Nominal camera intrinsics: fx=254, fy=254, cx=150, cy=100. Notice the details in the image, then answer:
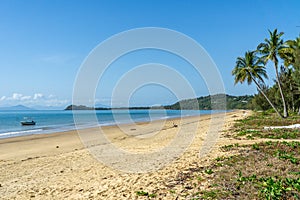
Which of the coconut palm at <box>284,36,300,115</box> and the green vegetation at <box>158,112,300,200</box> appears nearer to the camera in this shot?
the green vegetation at <box>158,112,300,200</box>

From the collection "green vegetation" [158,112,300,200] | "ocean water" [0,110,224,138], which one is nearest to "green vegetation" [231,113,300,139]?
"green vegetation" [158,112,300,200]

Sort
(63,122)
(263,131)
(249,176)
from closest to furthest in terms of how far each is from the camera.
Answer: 1. (249,176)
2. (263,131)
3. (63,122)

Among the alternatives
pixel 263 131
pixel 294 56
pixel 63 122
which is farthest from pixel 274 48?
pixel 63 122

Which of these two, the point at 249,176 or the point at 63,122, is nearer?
the point at 249,176

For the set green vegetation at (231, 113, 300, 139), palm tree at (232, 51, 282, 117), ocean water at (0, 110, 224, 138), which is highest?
palm tree at (232, 51, 282, 117)

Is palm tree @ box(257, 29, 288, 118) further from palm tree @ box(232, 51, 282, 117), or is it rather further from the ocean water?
the ocean water

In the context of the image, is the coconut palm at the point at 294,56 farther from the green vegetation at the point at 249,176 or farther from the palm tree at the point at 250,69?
the green vegetation at the point at 249,176

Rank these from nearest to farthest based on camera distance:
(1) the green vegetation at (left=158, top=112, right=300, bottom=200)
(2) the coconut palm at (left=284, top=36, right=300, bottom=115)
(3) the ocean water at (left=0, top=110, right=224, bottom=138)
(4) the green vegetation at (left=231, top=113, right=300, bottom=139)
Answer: (1) the green vegetation at (left=158, top=112, right=300, bottom=200) < (4) the green vegetation at (left=231, top=113, right=300, bottom=139) < (2) the coconut palm at (left=284, top=36, right=300, bottom=115) < (3) the ocean water at (left=0, top=110, right=224, bottom=138)

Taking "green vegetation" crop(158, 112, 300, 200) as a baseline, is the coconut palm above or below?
above

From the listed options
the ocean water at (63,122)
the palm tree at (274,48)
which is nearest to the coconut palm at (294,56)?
the palm tree at (274,48)

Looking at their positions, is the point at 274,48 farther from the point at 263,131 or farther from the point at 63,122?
the point at 63,122

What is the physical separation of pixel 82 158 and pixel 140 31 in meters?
5.30

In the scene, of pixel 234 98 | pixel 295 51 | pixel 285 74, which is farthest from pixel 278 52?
pixel 234 98

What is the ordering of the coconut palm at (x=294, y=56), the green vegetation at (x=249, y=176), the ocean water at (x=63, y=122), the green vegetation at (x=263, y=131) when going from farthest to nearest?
the ocean water at (x=63, y=122) → the coconut palm at (x=294, y=56) → the green vegetation at (x=263, y=131) → the green vegetation at (x=249, y=176)
